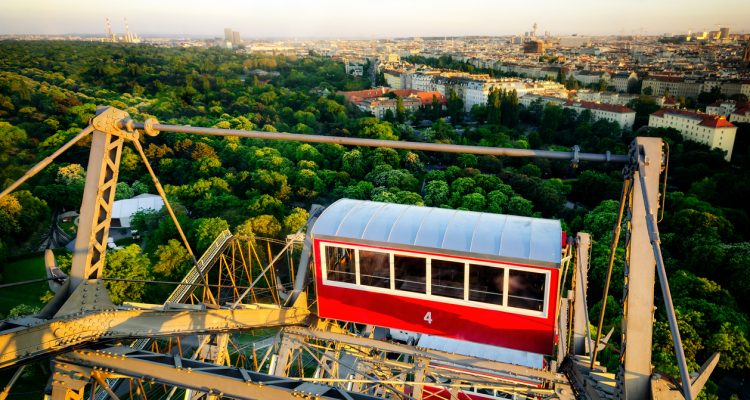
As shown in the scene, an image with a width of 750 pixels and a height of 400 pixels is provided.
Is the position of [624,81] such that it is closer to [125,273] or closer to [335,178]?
[335,178]

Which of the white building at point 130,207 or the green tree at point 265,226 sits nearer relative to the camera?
the green tree at point 265,226

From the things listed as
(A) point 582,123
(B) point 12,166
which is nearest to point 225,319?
(B) point 12,166

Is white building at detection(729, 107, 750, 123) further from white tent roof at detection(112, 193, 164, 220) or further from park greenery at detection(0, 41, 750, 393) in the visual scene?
white tent roof at detection(112, 193, 164, 220)

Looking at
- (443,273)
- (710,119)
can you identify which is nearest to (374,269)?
(443,273)

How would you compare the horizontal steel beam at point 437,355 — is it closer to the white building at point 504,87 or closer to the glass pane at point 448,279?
the glass pane at point 448,279

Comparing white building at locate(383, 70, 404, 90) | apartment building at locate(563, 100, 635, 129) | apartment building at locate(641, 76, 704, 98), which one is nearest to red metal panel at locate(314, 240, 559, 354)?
apartment building at locate(563, 100, 635, 129)

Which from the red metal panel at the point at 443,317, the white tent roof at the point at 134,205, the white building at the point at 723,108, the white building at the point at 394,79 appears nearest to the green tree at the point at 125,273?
the white tent roof at the point at 134,205

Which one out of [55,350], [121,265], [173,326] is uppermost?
[55,350]

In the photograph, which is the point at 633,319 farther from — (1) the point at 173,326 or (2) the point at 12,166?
(2) the point at 12,166
